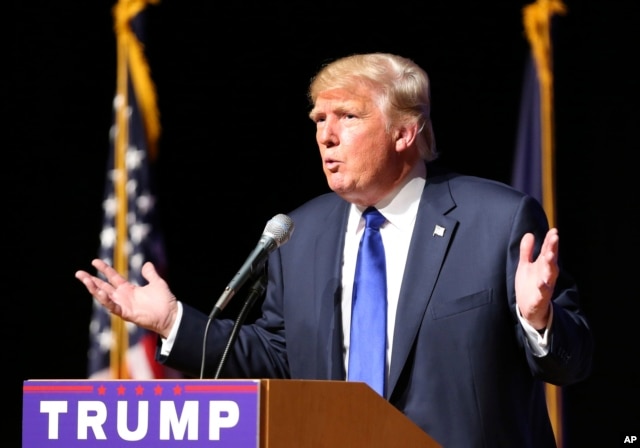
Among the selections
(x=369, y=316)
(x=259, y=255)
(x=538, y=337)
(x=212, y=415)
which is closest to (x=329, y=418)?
(x=212, y=415)

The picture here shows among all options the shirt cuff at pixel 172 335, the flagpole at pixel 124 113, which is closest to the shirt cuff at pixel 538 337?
the shirt cuff at pixel 172 335

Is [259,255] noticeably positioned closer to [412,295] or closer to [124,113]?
[412,295]

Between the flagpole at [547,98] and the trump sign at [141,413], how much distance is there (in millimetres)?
2082

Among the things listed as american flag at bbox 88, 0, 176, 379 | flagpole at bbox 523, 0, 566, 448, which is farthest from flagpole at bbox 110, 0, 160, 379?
flagpole at bbox 523, 0, 566, 448

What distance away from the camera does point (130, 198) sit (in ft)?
13.0

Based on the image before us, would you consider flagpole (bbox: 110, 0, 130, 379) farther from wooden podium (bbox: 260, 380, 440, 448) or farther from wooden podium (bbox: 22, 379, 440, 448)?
wooden podium (bbox: 260, 380, 440, 448)

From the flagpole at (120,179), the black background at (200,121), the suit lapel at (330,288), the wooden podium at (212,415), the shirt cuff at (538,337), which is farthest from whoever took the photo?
the flagpole at (120,179)

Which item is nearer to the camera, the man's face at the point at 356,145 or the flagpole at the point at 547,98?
the man's face at the point at 356,145

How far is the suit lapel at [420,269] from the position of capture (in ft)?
7.91

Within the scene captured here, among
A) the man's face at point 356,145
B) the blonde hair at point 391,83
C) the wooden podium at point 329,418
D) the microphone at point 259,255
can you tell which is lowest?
the wooden podium at point 329,418

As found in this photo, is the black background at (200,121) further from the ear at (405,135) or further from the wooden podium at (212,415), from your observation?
the wooden podium at (212,415)

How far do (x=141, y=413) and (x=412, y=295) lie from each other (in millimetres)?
886

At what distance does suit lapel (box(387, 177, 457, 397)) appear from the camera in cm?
241

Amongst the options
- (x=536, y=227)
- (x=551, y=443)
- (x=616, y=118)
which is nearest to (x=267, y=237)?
(x=536, y=227)
